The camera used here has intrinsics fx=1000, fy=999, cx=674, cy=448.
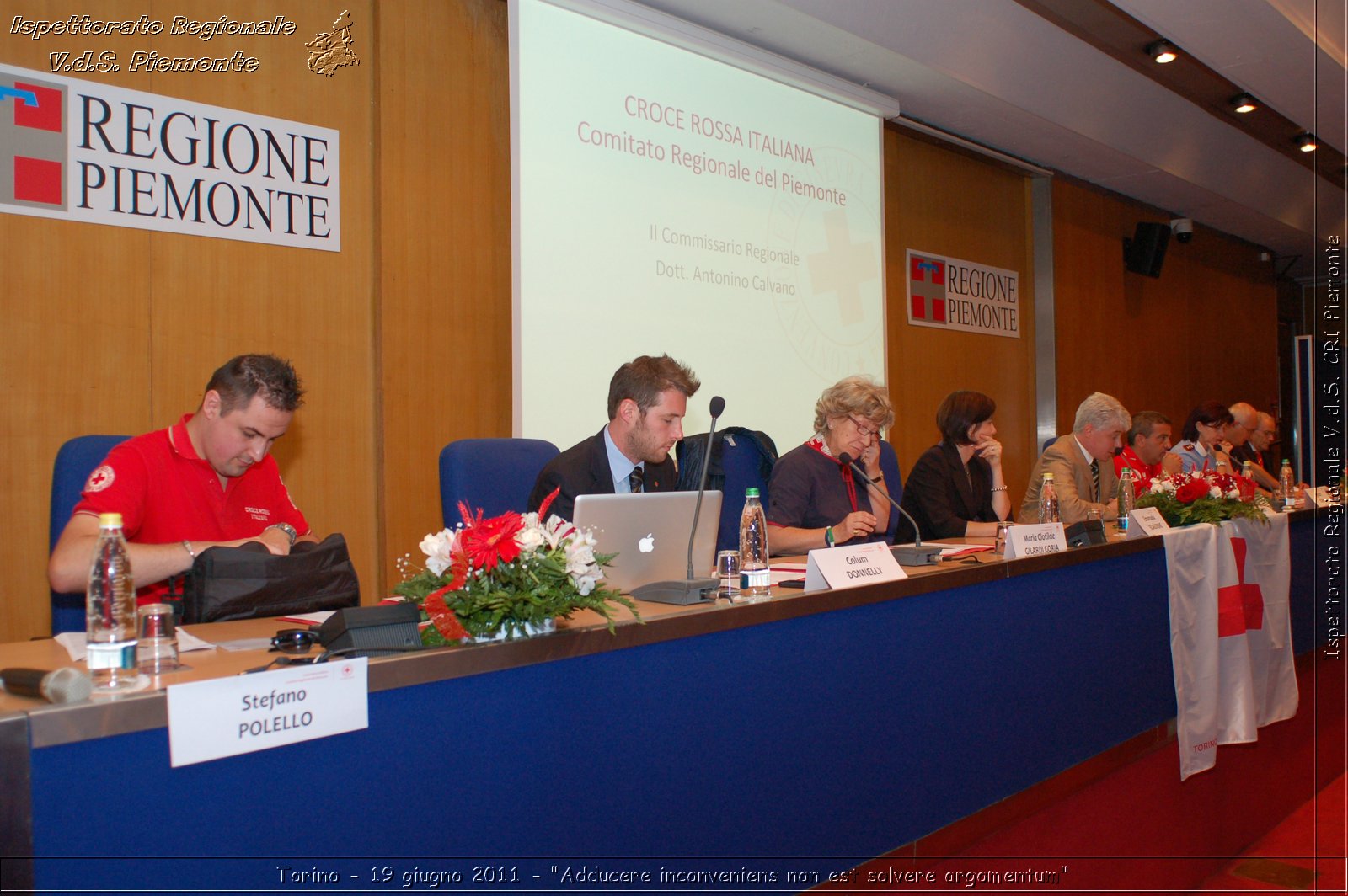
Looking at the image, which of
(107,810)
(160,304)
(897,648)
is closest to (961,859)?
(897,648)

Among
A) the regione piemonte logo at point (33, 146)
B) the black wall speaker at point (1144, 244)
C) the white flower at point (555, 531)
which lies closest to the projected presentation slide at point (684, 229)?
the regione piemonte logo at point (33, 146)

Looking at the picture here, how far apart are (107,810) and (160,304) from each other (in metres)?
2.30

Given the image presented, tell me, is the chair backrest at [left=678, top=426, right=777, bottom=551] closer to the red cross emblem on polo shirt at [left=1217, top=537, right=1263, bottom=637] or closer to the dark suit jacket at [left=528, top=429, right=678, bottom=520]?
the dark suit jacket at [left=528, top=429, right=678, bottom=520]

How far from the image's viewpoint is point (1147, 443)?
180 inches

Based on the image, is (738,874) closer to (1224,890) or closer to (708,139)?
(1224,890)

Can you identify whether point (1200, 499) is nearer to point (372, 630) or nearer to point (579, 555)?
point (579, 555)

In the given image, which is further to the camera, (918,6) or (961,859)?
(918,6)

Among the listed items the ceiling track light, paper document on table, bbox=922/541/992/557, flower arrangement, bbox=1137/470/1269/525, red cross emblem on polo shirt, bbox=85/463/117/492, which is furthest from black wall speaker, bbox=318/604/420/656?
the ceiling track light

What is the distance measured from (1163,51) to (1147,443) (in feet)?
7.69

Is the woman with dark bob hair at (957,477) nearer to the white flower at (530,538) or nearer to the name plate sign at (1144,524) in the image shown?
the name plate sign at (1144,524)

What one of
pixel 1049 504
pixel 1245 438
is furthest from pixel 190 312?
pixel 1245 438

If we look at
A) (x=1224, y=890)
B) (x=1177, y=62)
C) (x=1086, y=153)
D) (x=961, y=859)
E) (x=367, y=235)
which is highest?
(x=1177, y=62)

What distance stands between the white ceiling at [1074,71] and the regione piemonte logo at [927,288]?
77cm

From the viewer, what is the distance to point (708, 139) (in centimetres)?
414
